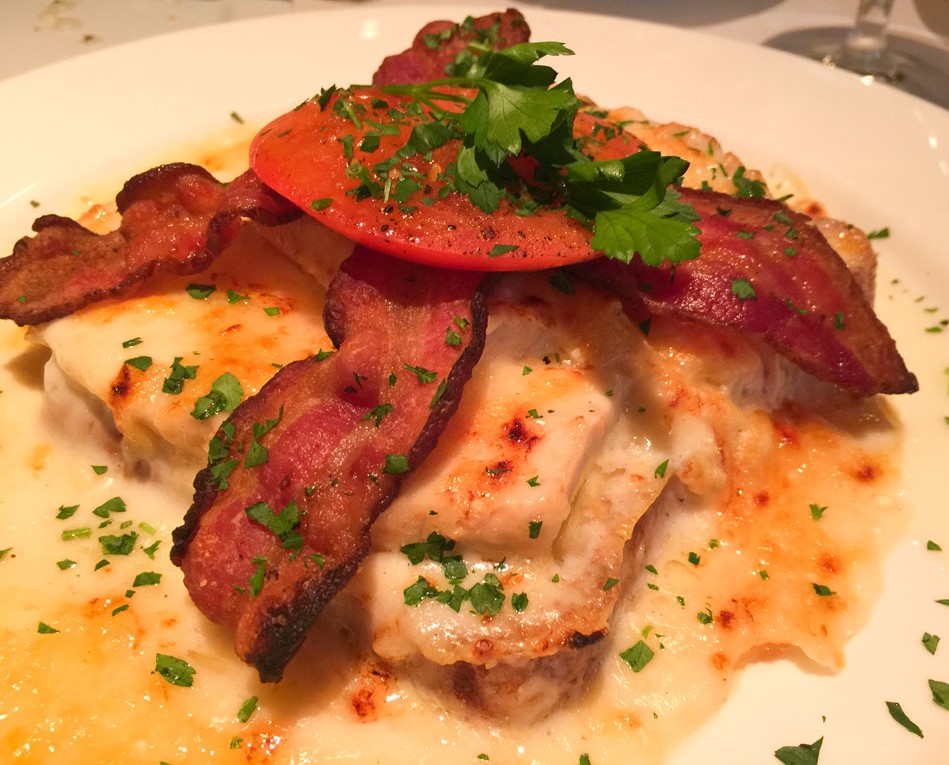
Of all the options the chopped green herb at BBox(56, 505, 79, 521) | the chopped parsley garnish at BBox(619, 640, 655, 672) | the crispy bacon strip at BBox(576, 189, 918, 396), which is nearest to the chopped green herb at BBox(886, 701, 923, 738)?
the chopped parsley garnish at BBox(619, 640, 655, 672)

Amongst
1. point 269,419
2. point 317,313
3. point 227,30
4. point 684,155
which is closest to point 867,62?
point 684,155

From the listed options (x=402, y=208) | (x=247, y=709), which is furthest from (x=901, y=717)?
(x=402, y=208)

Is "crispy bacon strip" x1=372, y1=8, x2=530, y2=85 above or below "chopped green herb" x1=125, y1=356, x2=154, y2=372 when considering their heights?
above

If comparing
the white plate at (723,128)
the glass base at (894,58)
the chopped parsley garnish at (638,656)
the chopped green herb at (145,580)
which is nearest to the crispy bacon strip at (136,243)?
the chopped green herb at (145,580)

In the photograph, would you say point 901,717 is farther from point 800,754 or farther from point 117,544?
point 117,544

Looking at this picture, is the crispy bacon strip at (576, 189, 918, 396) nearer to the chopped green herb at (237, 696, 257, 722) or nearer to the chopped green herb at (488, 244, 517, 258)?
the chopped green herb at (488, 244, 517, 258)

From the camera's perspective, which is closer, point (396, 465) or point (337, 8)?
point (396, 465)

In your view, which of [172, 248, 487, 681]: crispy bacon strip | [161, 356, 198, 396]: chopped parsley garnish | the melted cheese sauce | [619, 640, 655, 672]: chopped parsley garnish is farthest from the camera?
[161, 356, 198, 396]: chopped parsley garnish
